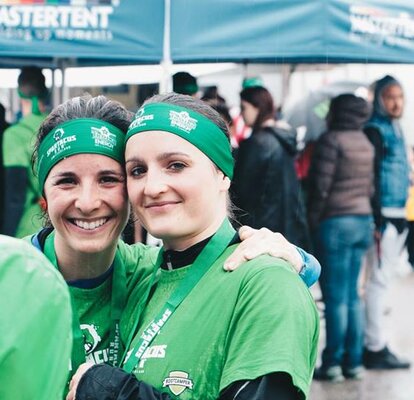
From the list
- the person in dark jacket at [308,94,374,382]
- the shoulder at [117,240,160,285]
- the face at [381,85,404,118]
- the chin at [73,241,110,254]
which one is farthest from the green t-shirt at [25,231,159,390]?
the face at [381,85,404,118]

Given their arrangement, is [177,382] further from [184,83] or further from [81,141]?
[184,83]

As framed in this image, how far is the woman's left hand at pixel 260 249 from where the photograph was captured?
7.31 ft

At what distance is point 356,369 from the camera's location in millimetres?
7262

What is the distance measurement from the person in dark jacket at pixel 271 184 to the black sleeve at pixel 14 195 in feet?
4.96

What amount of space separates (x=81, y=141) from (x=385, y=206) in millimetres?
5164

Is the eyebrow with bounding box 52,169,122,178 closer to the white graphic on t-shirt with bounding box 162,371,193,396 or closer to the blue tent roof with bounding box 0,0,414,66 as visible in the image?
the white graphic on t-shirt with bounding box 162,371,193,396

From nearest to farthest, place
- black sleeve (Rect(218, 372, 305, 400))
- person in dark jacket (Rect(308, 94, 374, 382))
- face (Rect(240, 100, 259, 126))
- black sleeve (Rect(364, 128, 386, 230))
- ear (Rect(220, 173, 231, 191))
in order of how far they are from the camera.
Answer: black sleeve (Rect(218, 372, 305, 400)) < ear (Rect(220, 173, 231, 191)) < person in dark jacket (Rect(308, 94, 374, 382)) < face (Rect(240, 100, 259, 126)) < black sleeve (Rect(364, 128, 386, 230))

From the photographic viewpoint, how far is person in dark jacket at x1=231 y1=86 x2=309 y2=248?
6.81 meters

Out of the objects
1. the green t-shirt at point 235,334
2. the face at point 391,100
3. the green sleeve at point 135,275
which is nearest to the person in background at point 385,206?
the face at point 391,100

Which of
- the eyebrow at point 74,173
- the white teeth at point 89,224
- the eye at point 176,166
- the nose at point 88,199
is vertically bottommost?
the white teeth at point 89,224

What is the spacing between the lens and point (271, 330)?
2.06 metres

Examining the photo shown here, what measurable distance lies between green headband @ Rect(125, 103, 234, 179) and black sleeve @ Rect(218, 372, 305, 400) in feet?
2.00

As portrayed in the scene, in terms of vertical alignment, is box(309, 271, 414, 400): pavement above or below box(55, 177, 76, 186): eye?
below

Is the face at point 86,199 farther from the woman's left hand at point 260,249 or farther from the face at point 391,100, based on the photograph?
the face at point 391,100
